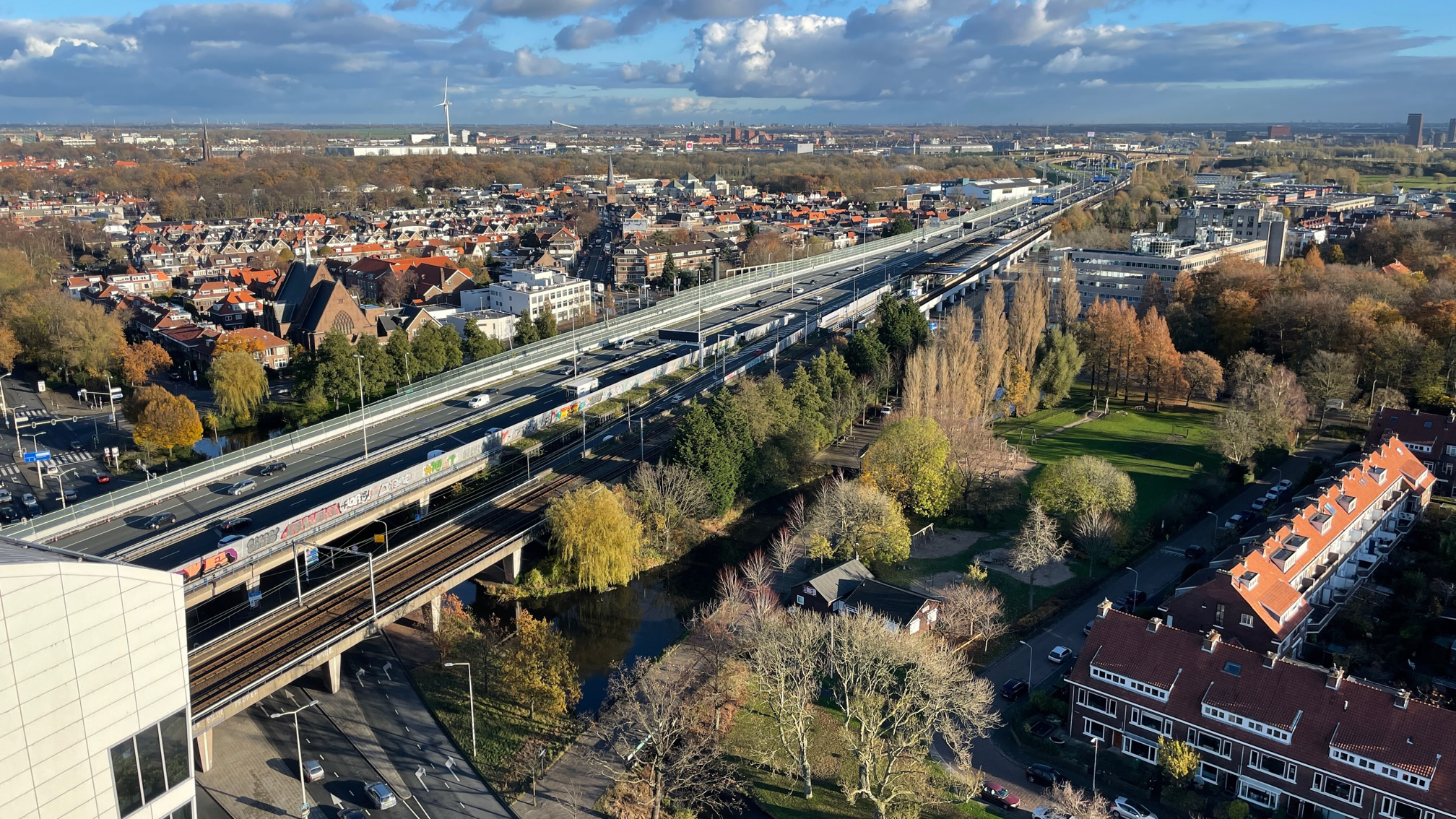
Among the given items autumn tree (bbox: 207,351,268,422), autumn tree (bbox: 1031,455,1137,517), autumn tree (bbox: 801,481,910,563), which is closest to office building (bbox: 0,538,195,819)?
autumn tree (bbox: 801,481,910,563)

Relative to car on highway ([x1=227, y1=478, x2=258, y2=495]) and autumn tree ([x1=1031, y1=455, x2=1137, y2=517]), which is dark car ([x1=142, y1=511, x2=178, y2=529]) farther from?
autumn tree ([x1=1031, y1=455, x2=1137, y2=517])

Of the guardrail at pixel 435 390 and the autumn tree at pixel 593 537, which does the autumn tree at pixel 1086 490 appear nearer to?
the autumn tree at pixel 593 537

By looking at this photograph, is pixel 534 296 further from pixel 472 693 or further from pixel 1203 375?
pixel 472 693

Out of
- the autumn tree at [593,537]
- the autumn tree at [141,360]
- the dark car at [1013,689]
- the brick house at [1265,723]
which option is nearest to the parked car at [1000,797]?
the brick house at [1265,723]

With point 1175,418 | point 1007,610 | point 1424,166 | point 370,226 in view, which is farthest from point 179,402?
point 1424,166

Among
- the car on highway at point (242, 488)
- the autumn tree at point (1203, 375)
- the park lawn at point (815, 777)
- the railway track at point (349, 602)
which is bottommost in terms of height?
the park lawn at point (815, 777)

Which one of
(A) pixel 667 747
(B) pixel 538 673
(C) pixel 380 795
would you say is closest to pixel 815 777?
(A) pixel 667 747
